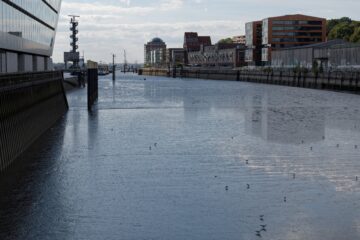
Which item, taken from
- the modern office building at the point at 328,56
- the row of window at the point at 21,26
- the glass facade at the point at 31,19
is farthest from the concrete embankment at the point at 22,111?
the modern office building at the point at 328,56

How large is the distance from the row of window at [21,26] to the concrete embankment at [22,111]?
4132 mm

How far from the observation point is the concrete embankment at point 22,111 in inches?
1237

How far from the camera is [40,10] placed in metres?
→ 67.2

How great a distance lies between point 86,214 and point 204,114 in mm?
44540

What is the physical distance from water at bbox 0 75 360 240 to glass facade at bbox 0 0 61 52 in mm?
9939

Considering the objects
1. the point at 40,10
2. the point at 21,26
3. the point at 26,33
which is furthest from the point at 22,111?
the point at 40,10

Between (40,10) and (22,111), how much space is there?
31.6 meters

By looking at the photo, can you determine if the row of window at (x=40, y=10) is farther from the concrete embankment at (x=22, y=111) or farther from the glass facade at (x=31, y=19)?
the concrete embankment at (x=22, y=111)

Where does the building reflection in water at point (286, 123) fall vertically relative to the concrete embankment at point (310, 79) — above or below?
below

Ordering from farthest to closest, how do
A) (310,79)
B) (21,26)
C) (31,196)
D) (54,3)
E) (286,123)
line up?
(310,79)
(54,3)
(286,123)
(21,26)
(31,196)

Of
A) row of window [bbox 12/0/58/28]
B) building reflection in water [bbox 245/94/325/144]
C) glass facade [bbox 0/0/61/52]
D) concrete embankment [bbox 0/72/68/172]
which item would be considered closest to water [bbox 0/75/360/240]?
building reflection in water [bbox 245/94/325/144]

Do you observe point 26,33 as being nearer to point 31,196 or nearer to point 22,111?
point 22,111

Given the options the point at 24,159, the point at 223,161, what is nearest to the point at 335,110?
the point at 223,161

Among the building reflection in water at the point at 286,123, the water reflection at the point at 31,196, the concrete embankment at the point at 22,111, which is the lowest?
the water reflection at the point at 31,196
